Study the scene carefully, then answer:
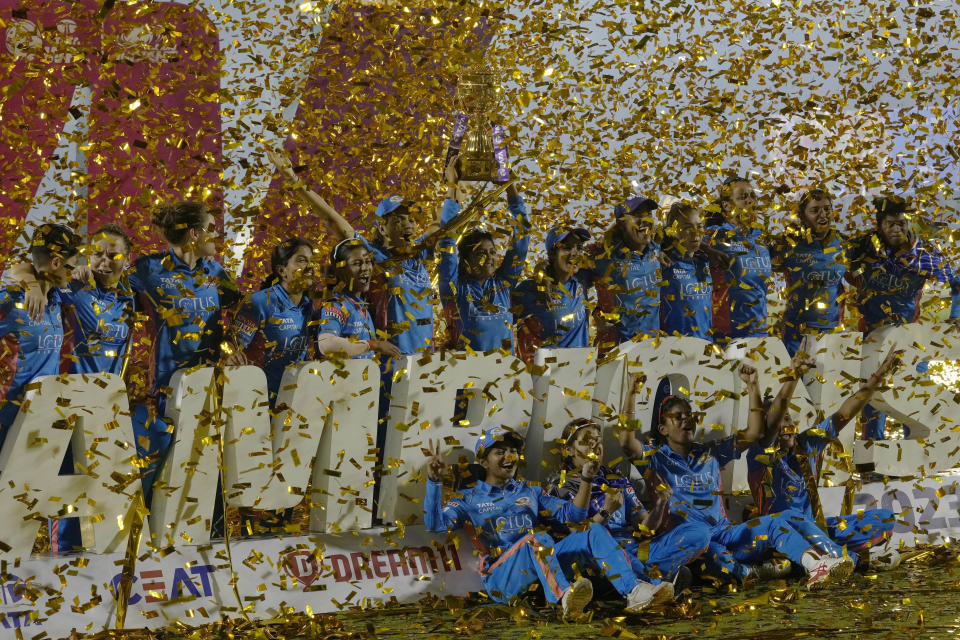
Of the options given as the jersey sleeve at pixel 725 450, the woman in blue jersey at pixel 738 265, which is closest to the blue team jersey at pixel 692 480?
the jersey sleeve at pixel 725 450

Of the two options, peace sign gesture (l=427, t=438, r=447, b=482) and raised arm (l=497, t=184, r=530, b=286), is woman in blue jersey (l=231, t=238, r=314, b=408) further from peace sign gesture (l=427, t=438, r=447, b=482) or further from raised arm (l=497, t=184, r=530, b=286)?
raised arm (l=497, t=184, r=530, b=286)

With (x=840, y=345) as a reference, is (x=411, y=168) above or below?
above

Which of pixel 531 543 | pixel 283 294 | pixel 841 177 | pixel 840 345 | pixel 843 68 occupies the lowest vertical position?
pixel 531 543

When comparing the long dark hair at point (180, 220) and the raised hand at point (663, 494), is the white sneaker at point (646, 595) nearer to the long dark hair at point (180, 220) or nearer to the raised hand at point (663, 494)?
the raised hand at point (663, 494)

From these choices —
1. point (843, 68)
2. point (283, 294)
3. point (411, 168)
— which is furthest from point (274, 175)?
point (843, 68)

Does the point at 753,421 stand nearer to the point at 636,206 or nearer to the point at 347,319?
the point at 636,206

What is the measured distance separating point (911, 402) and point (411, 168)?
3929 millimetres

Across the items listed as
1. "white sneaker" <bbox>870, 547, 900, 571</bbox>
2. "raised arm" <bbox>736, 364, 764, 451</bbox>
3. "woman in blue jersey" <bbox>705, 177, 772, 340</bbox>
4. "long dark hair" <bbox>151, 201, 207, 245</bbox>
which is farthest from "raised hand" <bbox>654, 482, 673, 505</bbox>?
"long dark hair" <bbox>151, 201, 207, 245</bbox>

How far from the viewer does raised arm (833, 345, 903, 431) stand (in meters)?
5.88

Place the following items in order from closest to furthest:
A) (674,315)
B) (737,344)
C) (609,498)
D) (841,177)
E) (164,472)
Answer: (164,472)
(609,498)
(737,344)
(674,315)
(841,177)

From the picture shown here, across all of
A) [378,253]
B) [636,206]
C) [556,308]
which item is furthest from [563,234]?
[378,253]

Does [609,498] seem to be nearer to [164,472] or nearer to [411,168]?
[164,472]

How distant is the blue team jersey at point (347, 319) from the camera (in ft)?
16.9

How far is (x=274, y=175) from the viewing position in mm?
7992
